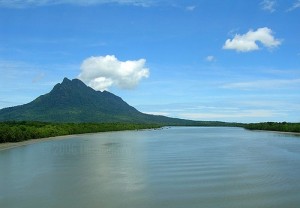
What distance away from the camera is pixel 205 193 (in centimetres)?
2066

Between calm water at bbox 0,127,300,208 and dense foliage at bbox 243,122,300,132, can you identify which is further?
dense foliage at bbox 243,122,300,132

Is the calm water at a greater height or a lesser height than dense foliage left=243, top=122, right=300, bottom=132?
lesser

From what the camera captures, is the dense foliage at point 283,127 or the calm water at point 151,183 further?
the dense foliage at point 283,127

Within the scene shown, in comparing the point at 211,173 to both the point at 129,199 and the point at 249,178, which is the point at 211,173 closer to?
the point at 249,178

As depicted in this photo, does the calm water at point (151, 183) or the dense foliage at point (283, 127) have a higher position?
the dense foliage at point (283, 127)

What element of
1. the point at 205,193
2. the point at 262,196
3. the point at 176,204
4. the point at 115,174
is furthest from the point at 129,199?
the point at 115,174

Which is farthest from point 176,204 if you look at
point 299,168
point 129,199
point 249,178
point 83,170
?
point 299,168

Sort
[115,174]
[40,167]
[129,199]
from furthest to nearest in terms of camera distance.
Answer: [40,167] → [115,174] → [129,199]

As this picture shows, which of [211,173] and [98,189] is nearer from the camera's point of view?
[98,189]

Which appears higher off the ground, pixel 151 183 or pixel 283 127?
pixel 283 127

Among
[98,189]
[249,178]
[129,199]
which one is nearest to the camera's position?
[129,199]

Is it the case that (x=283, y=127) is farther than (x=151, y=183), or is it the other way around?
(x=283, y=127)

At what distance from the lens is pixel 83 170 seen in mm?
30156

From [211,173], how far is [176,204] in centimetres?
1002
